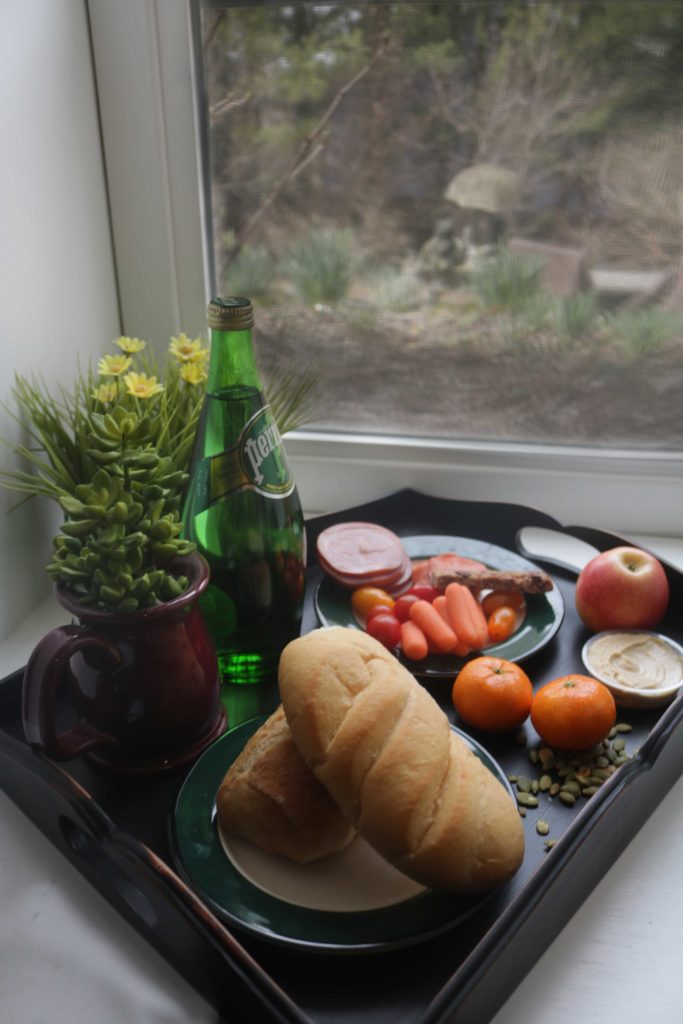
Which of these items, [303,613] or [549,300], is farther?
[549,300]

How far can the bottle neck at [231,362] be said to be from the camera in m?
0.81

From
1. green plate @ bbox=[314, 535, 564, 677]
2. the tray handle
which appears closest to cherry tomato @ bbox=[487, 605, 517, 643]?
green plate @ bbox=[314, 535, 564, 677]

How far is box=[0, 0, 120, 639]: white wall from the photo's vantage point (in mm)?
841

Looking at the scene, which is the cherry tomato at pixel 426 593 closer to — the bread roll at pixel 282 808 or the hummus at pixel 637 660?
the hummus at pixel 637 660

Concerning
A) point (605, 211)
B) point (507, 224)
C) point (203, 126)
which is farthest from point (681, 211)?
point (203, 126)

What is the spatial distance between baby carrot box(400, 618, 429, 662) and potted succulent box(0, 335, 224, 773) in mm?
192

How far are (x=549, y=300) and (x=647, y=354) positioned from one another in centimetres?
14

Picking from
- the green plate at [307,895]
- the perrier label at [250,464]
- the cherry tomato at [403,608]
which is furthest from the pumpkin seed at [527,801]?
the perrier label at [250,464]

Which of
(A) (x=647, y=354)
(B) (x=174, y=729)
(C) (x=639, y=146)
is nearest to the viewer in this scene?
(B) (x=174, y=729)

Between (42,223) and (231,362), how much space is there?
28 cm

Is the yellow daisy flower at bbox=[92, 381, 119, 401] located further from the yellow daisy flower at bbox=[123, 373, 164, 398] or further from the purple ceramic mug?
the purple ceramic mug

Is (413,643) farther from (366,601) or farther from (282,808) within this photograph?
(282,808)

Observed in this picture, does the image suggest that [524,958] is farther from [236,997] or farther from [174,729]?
[174,729]

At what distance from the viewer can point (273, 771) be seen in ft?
2.11
